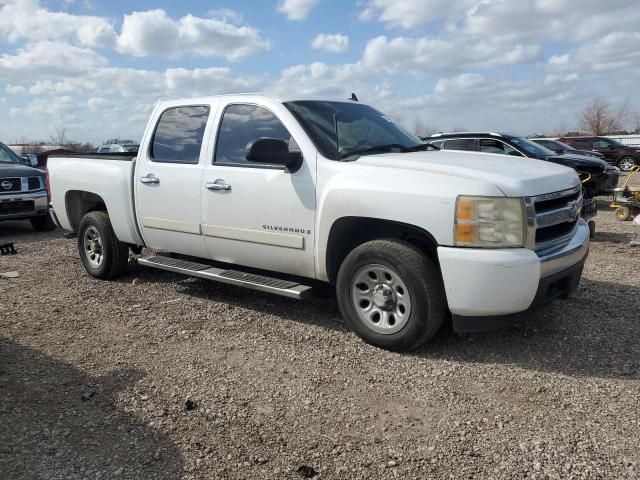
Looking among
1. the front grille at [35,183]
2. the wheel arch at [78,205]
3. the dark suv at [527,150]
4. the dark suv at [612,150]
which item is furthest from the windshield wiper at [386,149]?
the dark suv at [612,150]

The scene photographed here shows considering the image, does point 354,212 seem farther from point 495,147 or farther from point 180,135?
point 495,147

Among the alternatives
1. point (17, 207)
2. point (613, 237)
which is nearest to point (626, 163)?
point (613, 237)

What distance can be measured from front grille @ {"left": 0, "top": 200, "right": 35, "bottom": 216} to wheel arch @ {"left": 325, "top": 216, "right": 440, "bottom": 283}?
26.6 feet

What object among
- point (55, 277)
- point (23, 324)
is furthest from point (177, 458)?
point (55, 277)

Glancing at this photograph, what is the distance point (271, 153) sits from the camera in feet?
14.4

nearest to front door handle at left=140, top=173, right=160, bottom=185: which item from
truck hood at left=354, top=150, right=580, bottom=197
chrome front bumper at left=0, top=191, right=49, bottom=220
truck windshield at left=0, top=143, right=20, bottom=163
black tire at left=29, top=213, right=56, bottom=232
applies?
truck hood at left=354, top=150, right=580, bottom=197

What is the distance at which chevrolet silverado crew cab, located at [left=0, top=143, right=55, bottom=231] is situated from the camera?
1023 centimetres

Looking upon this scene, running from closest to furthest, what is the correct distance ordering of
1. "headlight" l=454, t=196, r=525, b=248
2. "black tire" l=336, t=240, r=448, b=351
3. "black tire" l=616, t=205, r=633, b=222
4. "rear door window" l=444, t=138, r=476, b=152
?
"headlight" l=454, t=196, r=525, b=248 < "black tire" l=336, t=240, r=448, b=351 < "black tire" l=616, t=205, r=633, b=222 < "rear door window" l=444, t=138, r=476, b=152

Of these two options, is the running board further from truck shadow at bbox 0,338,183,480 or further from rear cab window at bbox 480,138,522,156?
rear cab window at bbox 480,138,522,156

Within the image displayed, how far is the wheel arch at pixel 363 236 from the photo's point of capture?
414 cm

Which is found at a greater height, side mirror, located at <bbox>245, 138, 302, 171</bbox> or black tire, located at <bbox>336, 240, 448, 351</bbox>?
side mirror, located at <bbox>245, 138, 302, 171</bbox>

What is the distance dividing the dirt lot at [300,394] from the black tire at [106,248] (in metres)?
0.85

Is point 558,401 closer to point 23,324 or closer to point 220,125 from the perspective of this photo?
point 220,125

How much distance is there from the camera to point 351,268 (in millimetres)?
4258
